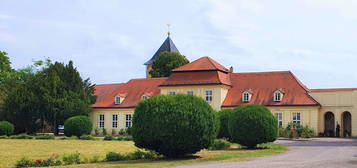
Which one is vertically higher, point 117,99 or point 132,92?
point 132,92

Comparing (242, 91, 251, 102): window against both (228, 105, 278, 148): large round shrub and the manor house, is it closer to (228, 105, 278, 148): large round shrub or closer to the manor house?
the manor house

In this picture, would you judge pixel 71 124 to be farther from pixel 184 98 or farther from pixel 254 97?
pixel 184 98

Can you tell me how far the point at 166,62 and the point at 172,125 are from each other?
182 ft

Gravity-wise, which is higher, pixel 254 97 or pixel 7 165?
pixel 254 97

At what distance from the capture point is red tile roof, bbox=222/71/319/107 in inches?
2180

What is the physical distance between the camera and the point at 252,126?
30359 mm

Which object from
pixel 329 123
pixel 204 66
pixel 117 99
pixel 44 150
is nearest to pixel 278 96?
pixel 329 123

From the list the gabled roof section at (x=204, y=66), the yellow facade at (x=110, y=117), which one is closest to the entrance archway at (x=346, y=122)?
the gabled roof section at (x=204, y=66)

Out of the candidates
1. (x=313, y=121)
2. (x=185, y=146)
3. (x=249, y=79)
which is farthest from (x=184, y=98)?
(x=249, y=79)

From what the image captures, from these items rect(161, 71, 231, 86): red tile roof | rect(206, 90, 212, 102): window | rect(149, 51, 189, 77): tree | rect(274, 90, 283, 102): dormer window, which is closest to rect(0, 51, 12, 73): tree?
rect(149, 51, 189, 77): tree

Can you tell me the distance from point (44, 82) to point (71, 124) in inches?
461

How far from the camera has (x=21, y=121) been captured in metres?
59.7

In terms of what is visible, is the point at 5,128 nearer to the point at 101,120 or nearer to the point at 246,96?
the point at 101,120

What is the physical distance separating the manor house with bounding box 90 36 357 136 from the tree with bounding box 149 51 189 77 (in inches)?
362
